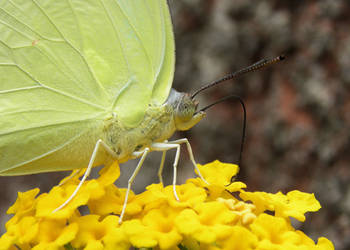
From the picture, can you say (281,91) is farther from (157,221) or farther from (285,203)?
(157,221)

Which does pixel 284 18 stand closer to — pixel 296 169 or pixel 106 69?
pixel 296 169

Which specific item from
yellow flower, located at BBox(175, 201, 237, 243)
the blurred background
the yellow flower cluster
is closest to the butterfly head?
the yellow flower cluster

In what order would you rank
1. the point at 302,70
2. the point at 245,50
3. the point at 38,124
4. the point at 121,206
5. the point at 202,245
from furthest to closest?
the point at 245,50, the point at 302,70, the point at 38,124, the point at 121,206, the point at 202,245

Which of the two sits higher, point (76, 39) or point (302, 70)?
point (76, 39)

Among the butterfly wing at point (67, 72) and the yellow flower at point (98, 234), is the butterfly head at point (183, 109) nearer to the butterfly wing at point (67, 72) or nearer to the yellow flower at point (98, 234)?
the butterfly wing at point (67, 72)

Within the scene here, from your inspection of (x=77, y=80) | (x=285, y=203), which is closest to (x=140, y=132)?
(x=77, y=80)

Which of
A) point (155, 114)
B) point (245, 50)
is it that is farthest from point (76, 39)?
point (245, 50)

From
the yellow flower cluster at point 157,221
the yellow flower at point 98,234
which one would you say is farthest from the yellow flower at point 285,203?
the yellow flower at point 98,234
